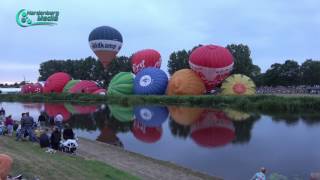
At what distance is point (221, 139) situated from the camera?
A: 788 inches

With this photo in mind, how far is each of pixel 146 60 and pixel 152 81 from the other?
423 cm

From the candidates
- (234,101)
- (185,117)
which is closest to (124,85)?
(234,101)

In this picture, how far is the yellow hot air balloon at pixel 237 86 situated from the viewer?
41094 millimetres

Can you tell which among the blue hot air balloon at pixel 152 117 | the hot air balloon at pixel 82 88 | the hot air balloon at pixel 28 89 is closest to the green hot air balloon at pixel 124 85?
the hot air balloon at pixel 82 88

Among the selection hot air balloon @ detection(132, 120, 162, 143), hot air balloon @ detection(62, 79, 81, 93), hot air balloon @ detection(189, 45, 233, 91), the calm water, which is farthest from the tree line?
hot air balloon @ detection(132, 120, 162, 143)

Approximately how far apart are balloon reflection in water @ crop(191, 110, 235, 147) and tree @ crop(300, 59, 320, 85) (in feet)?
188

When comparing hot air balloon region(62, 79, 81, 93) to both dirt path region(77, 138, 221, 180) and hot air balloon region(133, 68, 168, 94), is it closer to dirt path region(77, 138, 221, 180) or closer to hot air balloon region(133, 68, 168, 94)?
hot air balloon region(133, 68, 168, 94)

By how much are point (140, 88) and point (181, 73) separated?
200 inches

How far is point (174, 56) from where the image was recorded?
82062 millimetres

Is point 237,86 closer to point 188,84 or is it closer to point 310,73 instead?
point 188,84

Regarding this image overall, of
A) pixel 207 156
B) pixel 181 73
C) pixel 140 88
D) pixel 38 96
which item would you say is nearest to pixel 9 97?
pixel 38 96

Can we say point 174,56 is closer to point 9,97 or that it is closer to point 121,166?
point 9,97

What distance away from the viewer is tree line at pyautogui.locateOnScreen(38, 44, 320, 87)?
73.8 m

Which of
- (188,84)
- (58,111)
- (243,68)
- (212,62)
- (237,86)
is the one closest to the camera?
(58,111)
